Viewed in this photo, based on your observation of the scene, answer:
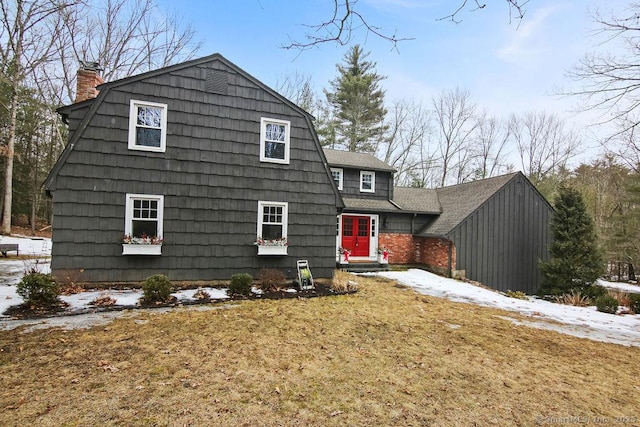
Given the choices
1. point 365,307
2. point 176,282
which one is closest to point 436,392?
point 365,307

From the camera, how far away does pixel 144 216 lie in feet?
26.7

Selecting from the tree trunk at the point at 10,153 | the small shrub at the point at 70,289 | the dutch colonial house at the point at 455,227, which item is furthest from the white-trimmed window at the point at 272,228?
the tree trunk at the point at 10,153

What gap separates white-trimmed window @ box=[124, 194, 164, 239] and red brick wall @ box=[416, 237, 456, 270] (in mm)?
11108

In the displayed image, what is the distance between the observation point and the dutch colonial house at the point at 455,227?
44.4 feet

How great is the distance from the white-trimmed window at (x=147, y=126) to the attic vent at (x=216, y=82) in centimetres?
132

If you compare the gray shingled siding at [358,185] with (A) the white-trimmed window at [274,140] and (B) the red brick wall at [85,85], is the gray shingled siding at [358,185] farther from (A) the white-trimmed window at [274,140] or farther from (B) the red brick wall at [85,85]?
(B) the red brick wall at [85,85]

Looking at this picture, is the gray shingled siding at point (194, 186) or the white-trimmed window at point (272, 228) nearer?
the gray shingled siding at point (194, 186)

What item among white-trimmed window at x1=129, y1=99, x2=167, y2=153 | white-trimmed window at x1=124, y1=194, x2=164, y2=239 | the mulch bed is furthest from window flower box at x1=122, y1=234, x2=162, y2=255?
white-trimmed window at x1=129, y1=99, x2=167, y2=153

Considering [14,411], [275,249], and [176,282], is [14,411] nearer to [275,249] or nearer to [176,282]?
[176,282]

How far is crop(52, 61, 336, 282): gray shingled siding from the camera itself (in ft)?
25.3

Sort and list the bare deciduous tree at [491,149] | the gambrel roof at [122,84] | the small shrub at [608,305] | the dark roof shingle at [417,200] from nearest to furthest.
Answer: the gambrel roof at [122,84] → the small shrub at [608,305] → the dark roof shingle at [417,200] → the bare deciduous tree at [491,149]

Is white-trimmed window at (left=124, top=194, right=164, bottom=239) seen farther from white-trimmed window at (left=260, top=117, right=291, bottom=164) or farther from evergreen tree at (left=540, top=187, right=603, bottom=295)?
evergreen tree at (left=540, top=187, right=603, bottom=295)

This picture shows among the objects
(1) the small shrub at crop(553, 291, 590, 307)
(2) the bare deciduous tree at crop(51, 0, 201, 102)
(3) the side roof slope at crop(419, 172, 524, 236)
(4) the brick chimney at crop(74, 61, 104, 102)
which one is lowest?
(1) the small shrub at crop(553, 291, 590, 307)

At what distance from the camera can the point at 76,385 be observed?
3268mm
